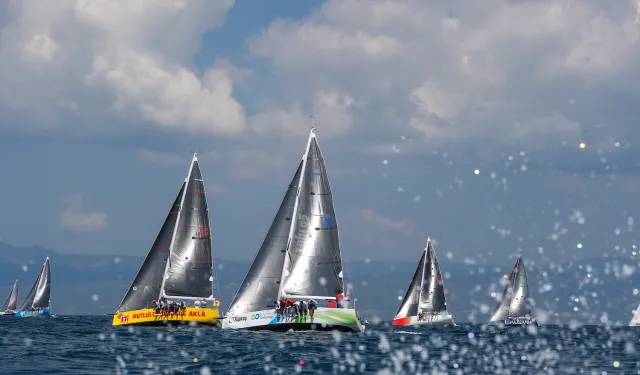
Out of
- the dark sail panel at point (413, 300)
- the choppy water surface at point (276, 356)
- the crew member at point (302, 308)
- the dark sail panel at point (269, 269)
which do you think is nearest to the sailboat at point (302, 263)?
the dark sail panel at point (269, 269)

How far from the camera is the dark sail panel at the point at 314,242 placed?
207 feet

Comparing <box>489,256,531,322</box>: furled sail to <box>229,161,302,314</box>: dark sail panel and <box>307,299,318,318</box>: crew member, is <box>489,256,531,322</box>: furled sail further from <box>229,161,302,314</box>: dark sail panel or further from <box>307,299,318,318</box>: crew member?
<box>307,299,318,318</box>: crew member

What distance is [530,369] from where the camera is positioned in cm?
4478

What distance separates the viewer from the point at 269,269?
64125mm

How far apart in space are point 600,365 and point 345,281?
19.9 m

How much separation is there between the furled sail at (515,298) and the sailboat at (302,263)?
66693mm

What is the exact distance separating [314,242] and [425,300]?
56.9m

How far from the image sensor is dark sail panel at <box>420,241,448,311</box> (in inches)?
4587

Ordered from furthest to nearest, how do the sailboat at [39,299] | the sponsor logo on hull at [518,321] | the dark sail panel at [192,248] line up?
the sailboat at [39,299] < the sponsor logo on hull at [518,321] < the dark sail panel at [192,248]

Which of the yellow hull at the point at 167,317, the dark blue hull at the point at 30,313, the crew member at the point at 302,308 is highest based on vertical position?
the dark blue hull at the point at 30,313

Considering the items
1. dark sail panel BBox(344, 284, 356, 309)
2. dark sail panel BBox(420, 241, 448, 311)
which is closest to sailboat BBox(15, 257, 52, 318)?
dark sail panel BBox(420, 241, 448, 311)

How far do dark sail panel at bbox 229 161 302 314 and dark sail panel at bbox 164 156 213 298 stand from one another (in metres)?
12.4

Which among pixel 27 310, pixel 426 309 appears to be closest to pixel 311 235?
pixel 426 309

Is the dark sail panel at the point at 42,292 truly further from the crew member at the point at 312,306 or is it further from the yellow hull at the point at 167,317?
the crew member at the point at 312,306
